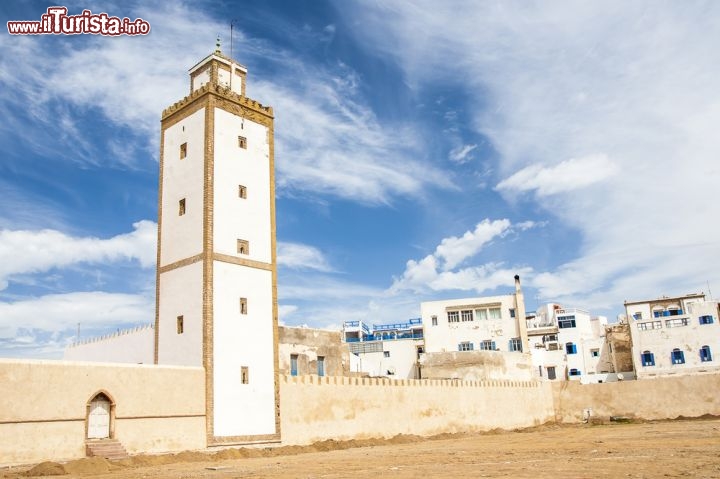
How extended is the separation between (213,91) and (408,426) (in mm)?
16576

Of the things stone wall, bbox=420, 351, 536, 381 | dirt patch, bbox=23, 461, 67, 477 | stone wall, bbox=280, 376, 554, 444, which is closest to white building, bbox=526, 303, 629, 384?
stone wall, bbox=420, 351, 536, 381

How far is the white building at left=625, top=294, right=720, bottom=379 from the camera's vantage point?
140 feet

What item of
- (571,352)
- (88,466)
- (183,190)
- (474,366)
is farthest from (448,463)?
(571,352)

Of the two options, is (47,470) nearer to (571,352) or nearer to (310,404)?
(310,404)

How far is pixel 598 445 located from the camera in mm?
21609

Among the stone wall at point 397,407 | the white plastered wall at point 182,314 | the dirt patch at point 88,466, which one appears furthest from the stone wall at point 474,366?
the dirt patch at point 88,466

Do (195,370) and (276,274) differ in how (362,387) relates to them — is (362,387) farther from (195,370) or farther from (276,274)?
(195,370)

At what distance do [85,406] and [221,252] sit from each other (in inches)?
279

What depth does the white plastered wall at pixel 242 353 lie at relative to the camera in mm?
22266

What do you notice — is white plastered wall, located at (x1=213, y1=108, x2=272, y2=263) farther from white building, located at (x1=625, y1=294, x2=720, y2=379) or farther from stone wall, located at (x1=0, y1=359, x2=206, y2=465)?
white building, located at (x1=625, y1=294, x2=720, y2=379)

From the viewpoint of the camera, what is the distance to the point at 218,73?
26.0 metres

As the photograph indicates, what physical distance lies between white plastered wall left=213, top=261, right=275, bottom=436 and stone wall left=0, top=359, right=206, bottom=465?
0.91 m

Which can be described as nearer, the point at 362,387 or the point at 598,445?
the point at 598,445

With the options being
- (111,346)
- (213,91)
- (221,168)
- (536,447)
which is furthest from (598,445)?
(111,346)
